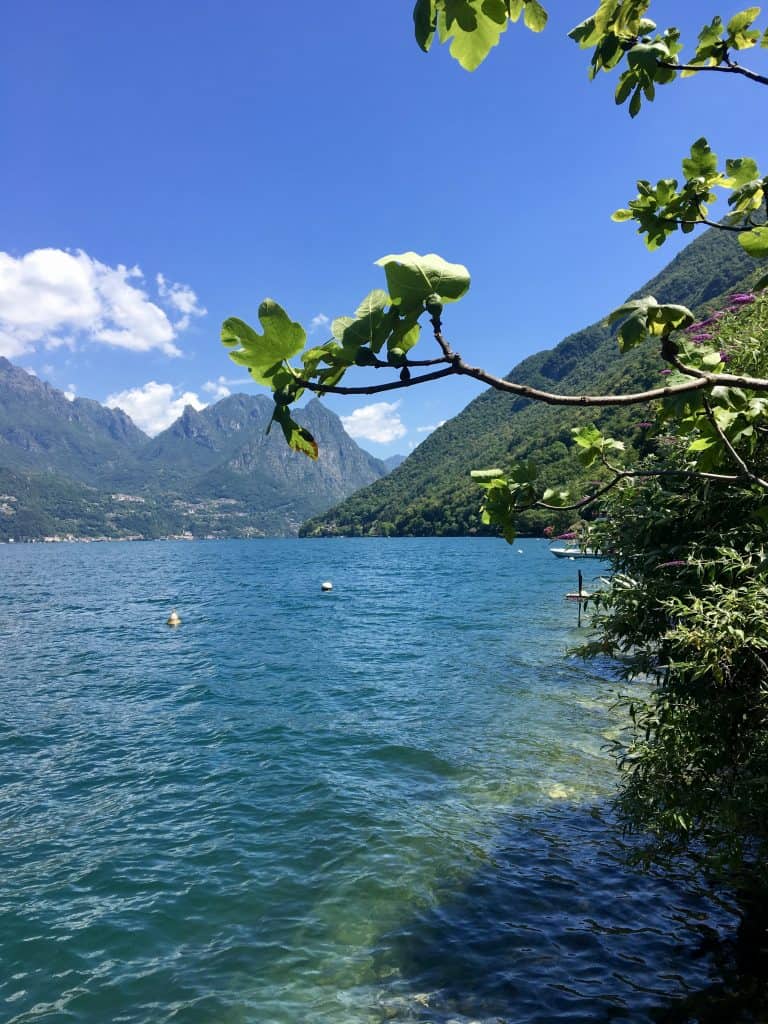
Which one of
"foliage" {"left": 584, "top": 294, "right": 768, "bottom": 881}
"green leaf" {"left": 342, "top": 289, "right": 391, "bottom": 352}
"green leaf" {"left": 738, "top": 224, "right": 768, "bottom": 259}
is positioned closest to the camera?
"green leaf" {"left": 342, "top": 289, "right": 391, "bottom": 352}

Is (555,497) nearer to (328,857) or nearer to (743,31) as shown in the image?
(743,31)

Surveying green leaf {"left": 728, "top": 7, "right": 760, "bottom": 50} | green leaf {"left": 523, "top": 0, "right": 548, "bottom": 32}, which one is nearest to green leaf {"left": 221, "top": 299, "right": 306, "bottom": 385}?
green leaf {"left": 523, "top": 0, "right": 548, "bottom": 32}

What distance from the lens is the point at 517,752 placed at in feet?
49.7

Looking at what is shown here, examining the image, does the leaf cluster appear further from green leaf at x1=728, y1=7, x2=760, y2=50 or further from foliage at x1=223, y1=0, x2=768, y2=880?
green leaf at x1=728, y1=7, x2=760, y2=50

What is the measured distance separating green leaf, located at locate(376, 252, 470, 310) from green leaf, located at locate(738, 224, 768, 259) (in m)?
1.10

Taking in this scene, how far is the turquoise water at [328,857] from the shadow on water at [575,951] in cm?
3

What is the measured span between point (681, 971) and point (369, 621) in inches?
1305

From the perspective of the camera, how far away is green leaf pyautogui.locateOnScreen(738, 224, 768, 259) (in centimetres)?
186

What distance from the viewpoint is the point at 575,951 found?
7793mm

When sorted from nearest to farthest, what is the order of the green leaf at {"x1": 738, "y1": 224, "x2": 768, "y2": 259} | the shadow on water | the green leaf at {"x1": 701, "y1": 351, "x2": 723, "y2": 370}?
the green leaf at {"x1": 738, "y1": 224, "x2": 768, "y2": 259} → the green leaf at {"x1": 701, "y1": 351, "x2": 723, "y2": 370} → the shadow on water

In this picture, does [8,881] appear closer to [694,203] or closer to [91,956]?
[91,956]

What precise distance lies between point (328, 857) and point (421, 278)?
1134 cm

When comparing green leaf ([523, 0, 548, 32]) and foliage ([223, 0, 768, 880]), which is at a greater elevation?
green leaf ([523, 0, 548, 32])

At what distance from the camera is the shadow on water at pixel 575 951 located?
265 inches
